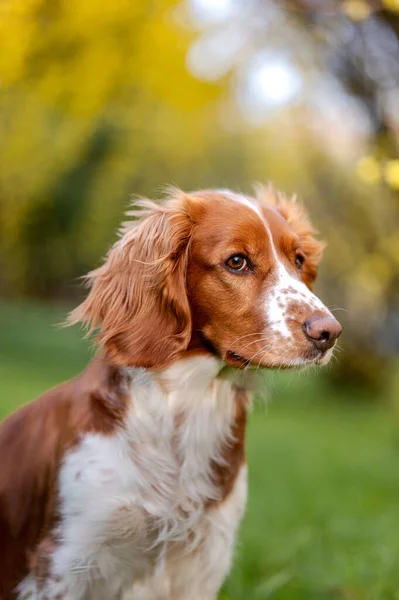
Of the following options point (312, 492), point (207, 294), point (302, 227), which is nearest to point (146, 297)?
point (207, 294)

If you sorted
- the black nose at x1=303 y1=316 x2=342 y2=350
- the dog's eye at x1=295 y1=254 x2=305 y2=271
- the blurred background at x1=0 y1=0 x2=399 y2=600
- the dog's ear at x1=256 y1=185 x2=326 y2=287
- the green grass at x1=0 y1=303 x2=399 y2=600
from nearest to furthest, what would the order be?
the black nose at x1=303 y1=316 x2=342 y2=350 → the dog's eye at x1=295 y1=254 x2=305 y2=271 → the dog's ear at x1=256 y1=185 x2=326 y2=287 → the green grass at x1=0 y1=303 x2=399 y2=600 → the blurred background at x1=0 y1=0 x2=399 y2=600

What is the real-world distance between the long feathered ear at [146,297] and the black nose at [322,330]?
1.38 feet

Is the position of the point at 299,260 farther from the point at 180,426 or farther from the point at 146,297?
the point at 180,426

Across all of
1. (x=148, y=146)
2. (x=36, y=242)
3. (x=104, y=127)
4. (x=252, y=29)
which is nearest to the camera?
(x=252, y=29)

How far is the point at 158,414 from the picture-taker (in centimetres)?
295

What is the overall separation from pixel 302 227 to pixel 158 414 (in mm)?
1051

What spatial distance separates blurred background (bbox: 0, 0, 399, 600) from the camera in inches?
217

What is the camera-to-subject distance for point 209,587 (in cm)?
315

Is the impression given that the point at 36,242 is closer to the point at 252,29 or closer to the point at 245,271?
the point at 252,29

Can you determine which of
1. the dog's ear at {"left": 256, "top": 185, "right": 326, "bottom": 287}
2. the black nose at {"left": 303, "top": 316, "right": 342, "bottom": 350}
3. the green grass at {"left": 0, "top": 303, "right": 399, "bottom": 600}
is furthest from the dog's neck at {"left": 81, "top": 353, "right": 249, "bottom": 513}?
the dog's ear at {"left": 256, "top": 185, "right": 326, "bottom": 287}

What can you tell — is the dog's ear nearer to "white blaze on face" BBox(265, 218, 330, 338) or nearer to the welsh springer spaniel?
the welsh springer spaniel

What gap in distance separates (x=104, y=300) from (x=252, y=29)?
738cm

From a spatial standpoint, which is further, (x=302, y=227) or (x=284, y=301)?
(x=302, y=227)

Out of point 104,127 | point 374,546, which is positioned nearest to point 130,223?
point 374,546
